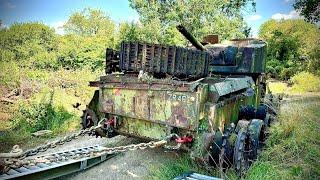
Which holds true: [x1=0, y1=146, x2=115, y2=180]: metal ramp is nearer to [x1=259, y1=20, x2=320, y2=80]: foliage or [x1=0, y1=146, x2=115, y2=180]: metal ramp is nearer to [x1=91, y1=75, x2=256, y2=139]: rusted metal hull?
[x1=91, y1=75, x2=256, y2=139]: rusted metal hull

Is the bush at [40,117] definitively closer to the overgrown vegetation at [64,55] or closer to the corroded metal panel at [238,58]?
the overgrown vegetation at [64,55]

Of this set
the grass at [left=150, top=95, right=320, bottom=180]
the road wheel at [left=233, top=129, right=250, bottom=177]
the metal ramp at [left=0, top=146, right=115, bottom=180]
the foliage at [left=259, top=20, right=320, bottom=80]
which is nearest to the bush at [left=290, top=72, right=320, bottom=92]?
the foliage at [left=259, top=20, right=320, bottom=80]

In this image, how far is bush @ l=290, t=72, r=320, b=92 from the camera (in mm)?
17831

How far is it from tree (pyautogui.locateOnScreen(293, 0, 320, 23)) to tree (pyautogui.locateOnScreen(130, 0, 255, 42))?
592cm

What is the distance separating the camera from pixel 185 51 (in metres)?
5.78

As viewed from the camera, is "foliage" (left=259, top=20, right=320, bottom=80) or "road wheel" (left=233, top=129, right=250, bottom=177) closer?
"road wheel" (left=233, top=129, right=250, bottom=177)

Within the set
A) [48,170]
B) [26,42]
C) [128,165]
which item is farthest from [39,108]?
[26,42]

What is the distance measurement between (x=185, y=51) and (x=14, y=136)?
4.68 m

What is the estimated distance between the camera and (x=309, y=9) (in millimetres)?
18859

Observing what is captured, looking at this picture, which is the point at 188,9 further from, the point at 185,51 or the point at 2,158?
the point at 2,158

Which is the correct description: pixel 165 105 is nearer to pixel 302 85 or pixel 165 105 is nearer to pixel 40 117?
pixel 40 117

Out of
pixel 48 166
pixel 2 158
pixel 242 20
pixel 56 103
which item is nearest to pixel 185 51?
pixel 48 166

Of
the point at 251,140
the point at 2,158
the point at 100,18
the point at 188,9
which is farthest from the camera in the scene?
the point at 100,18

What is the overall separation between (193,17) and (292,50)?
7.55 meters
